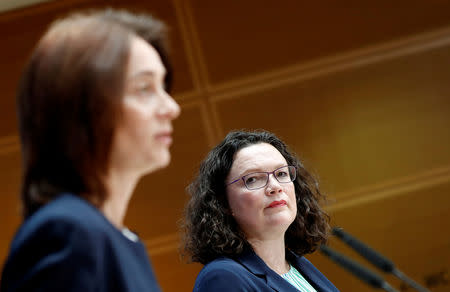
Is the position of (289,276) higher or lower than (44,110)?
lower

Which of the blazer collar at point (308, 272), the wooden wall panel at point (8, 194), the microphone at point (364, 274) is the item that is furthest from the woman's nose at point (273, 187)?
the wooden wall panel at point (8, 194)

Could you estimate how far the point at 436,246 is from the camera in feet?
12.5

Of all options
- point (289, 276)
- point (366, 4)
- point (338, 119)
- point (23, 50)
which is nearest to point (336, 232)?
point (289, 276)

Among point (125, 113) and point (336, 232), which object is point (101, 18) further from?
point (336, 232)

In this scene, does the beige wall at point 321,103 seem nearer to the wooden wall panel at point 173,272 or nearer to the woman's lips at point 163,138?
the wooden wall panel at point 173,272

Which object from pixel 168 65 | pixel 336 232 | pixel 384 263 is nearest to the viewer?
pixel 168 65

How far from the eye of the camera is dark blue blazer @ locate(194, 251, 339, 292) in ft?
5.87

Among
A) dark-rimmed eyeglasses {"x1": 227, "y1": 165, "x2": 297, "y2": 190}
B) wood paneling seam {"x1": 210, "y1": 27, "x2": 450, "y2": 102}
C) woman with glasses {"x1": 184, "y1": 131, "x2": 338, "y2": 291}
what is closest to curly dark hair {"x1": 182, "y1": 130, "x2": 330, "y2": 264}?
woman with glasses {"x1": 184, "y1": 131, "x2": 338, "y2": 291}

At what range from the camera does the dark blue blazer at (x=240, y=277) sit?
1.79 metres

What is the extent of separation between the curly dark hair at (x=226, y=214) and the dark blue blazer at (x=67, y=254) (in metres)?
1.21

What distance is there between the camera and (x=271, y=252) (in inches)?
79.7

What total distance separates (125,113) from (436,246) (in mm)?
3418

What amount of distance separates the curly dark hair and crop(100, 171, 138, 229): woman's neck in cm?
111

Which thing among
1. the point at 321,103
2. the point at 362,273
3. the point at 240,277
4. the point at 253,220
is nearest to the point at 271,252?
the point at 253,220
